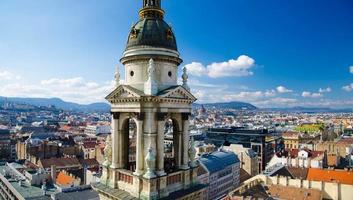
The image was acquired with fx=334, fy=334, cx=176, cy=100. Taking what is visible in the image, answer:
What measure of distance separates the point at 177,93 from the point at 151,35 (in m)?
3.05

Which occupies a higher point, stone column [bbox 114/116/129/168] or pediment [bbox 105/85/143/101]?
pediment [bbox 105/85/143/101]

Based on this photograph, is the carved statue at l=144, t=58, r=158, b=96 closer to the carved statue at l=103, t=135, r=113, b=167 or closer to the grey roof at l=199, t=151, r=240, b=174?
the carved statue at l=103, t=135, r=113, b=167

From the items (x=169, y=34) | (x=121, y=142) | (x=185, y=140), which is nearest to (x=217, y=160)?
(x=185, y=140)

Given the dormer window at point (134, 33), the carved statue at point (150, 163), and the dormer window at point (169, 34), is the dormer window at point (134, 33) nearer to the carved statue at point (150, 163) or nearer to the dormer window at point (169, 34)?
the dormer window at point (169, 34)

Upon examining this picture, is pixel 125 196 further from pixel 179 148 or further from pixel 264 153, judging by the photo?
pixel 264 153

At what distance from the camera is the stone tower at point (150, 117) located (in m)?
15.1

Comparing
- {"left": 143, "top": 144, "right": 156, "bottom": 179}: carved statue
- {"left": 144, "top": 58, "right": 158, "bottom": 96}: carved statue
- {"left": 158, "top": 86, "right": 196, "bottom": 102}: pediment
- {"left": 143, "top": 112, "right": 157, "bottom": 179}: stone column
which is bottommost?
{"left": 143, "top": 144, "right": 156, "bottom": 179}: carved statue

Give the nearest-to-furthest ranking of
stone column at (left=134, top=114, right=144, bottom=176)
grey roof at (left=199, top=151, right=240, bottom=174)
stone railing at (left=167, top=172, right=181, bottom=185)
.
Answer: stone column at (left=134, top=114, right=144, bottom=176)
stone railing at (left=167, top=172, right=181, bottom=185)
grey roof at (left=199, top=151, right=240, bottom=174)

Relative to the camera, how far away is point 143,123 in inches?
605

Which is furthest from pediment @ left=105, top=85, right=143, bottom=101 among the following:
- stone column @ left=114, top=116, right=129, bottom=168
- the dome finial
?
the dome finial

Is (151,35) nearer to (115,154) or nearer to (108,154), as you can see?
(115,154)

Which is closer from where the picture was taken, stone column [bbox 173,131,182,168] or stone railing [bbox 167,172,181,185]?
stone railing [bbox 167,172,181,185]

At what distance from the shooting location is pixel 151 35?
16.0 m

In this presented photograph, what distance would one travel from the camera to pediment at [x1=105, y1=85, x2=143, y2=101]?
610 inches
